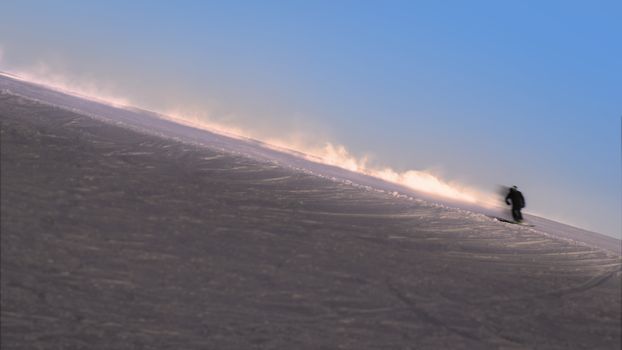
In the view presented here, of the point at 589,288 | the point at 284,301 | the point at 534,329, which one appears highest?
the point at 589,288

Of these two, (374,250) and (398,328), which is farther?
(374,250)

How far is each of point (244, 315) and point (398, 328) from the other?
0.81 meters

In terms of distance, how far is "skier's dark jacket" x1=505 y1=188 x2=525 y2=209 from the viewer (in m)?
6.36

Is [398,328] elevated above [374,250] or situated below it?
below

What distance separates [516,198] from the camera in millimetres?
6383

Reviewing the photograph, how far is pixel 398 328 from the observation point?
9.55 feet

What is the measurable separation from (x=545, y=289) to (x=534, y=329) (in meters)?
0.46

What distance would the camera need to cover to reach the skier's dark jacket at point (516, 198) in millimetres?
6362

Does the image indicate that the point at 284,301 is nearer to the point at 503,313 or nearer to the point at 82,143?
the point at 503,313

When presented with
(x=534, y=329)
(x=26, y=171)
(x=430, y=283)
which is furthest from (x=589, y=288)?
(x=26, y=171)

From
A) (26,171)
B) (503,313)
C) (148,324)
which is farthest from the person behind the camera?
(26,171)

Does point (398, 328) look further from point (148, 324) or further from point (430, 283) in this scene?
point (148, 324)

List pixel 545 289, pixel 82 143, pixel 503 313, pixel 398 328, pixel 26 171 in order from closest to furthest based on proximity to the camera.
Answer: pixel 398 328
pixel 503 313
pixel 545 289
pixel 26 171
pixel 82 143

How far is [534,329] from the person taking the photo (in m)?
3.00
